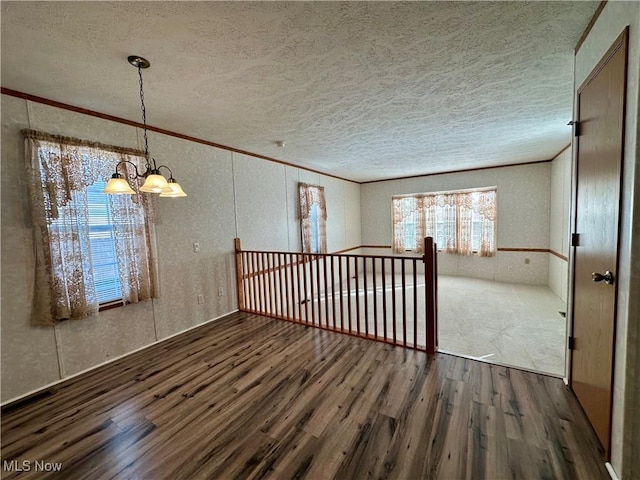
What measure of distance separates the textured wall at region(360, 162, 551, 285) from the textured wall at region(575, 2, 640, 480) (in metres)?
4.95

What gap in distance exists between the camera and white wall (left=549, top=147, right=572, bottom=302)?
4039 millimetres

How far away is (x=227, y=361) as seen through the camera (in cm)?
256

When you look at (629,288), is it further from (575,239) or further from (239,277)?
(239,277)

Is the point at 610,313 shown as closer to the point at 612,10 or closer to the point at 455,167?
the point at 612,10

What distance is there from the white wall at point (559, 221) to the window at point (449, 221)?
3.24ft

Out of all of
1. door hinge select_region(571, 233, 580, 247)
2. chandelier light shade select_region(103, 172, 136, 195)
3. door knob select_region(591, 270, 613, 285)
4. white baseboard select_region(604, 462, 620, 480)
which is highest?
chandelier light shade select_region(103, 172, 136, 195)

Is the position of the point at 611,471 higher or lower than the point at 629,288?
lower

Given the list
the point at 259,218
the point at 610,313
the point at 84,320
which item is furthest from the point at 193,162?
the point at 610,313

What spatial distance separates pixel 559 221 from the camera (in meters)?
4.48

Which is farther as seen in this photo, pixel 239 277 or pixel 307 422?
pixel 239 277

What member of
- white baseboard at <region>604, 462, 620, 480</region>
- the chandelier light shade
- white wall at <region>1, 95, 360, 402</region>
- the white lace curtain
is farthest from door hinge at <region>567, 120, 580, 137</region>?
the white lace curtain

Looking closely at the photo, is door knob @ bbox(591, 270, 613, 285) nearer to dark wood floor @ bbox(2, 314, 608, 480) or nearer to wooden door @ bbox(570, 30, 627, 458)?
wooden door @ bbox(570, 30, 627, 458)

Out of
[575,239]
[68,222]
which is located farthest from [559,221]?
[68,222]

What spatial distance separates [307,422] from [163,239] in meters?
2.50
